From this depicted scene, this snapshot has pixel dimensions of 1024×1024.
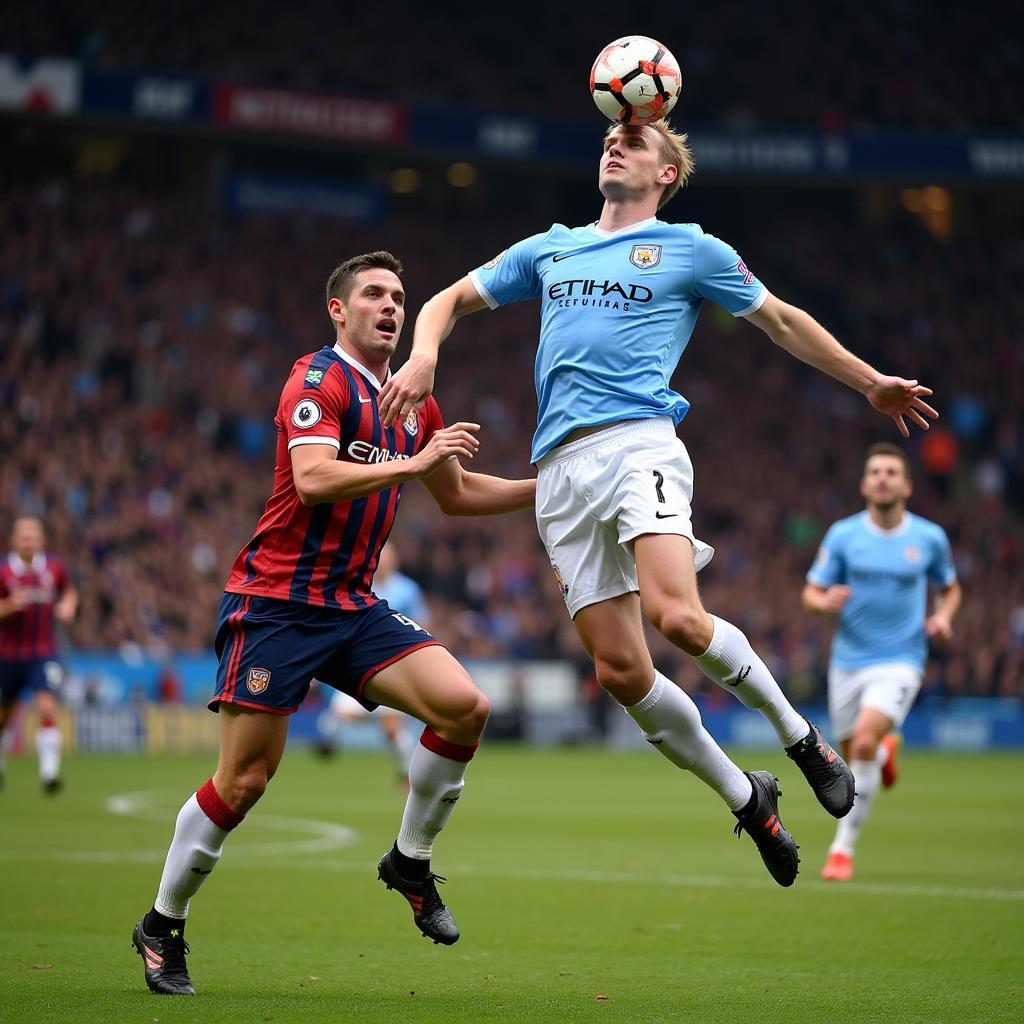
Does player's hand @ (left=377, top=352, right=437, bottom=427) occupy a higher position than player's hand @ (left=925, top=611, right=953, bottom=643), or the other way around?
player's hand @ (left=377, top=352, right=437, bottom=427)

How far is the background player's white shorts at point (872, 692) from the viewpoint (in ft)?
38.0

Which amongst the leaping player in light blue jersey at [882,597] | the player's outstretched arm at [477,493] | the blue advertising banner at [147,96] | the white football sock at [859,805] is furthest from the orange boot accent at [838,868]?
the blue advertising banner at [147,96]

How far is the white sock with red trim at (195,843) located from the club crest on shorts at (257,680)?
1.53ft

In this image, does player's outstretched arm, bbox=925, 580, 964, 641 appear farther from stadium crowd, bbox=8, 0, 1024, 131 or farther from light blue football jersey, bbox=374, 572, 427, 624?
stadium crowd, bbox=8, 0, 1024, 131

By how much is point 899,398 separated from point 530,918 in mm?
4070

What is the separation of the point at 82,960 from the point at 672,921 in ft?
10.7

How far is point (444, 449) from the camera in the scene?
6312 mm

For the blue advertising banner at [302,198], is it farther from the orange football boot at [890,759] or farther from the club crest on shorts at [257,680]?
the club crest on shorts at [257,680]

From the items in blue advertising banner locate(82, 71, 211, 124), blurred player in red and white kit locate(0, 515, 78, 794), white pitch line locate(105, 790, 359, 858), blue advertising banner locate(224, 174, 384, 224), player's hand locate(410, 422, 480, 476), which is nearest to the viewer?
player's hand locate(410, 422, 480, 476)

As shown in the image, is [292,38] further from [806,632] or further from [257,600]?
[257,600]

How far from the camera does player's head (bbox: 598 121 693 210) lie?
22.6ft

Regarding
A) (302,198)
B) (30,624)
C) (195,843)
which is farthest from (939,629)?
(302,198)

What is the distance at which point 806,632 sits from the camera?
30.4m

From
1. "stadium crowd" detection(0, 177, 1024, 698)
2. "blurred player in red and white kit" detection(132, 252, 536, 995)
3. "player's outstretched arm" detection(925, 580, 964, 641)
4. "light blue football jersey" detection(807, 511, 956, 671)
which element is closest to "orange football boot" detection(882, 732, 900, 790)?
"light blue football jersey" detection(807, 511, 956, 671)
